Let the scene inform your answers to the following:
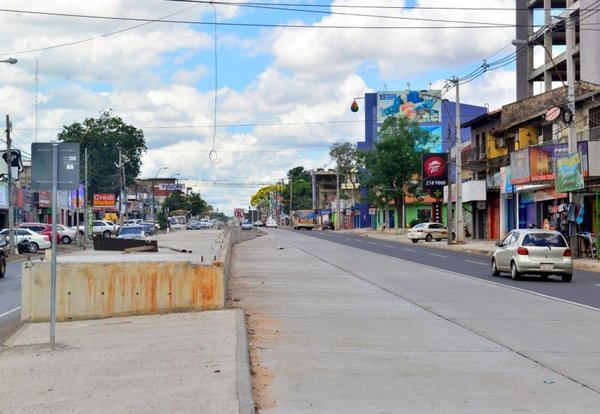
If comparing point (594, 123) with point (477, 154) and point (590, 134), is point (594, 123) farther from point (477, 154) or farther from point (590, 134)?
point (477, 154)

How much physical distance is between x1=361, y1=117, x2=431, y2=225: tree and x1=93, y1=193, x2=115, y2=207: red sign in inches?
1437

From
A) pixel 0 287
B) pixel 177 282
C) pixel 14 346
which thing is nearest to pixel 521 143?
pixel 0 287

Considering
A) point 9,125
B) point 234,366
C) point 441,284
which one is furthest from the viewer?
point 9,125

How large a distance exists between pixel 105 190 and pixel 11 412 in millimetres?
102759

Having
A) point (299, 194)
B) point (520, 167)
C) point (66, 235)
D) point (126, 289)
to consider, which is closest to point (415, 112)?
point (520, 167)

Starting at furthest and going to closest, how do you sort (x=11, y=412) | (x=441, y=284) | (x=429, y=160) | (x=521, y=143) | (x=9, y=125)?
(x=429, y=160) → (x=521, y=143) → (x=9, y=125) → (x=441, y=284) → (x=11, y=412)

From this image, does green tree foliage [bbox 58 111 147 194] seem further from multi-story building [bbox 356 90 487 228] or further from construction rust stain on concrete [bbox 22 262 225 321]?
construction rust stain on concrete [bbox 22 262 225 321]

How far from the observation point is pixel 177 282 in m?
14.7

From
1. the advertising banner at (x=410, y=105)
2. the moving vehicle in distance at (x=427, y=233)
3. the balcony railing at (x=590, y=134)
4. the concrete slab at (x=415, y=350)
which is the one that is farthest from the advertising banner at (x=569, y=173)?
the advertising banner at (x=410, y=105)

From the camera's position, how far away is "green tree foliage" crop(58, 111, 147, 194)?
103m

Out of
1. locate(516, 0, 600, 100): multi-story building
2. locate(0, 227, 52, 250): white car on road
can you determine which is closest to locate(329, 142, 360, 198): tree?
locate(516, 0, 600, 100): multi-story building

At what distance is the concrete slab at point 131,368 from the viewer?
7.49 meters

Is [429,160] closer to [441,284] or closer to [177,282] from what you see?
A: [441,284]

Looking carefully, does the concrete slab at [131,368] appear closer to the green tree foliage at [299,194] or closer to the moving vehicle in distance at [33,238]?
the moving vehicle in distance at [33,238]
